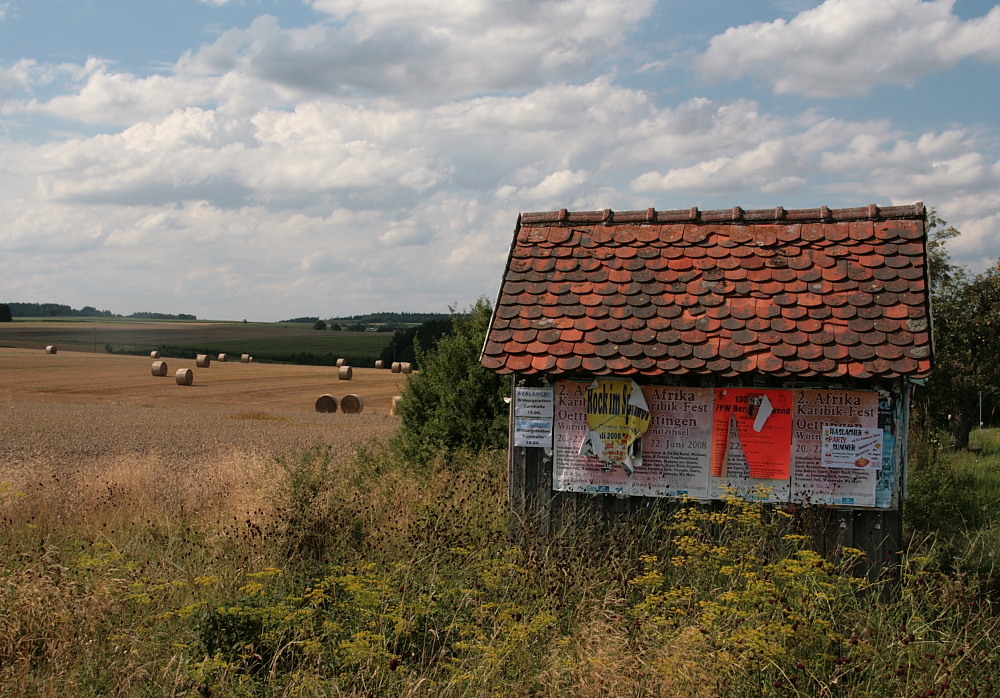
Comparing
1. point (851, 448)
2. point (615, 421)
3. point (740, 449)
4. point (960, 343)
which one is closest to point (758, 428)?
point (740, 449)

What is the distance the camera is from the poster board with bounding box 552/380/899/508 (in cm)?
739

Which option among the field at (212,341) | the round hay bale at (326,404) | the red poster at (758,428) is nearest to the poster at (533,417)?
the red poster at (758,428)

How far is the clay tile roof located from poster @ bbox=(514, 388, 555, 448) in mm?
330

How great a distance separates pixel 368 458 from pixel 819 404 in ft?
23.7

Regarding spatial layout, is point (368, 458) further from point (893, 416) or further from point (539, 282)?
point (893, 416)

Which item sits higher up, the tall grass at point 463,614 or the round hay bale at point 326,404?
the tall grass at point 463,614

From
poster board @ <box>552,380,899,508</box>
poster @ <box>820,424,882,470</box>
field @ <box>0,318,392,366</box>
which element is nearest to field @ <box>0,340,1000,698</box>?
poster board @ <box>552,380,899,508</box>

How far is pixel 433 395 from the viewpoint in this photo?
12.6m

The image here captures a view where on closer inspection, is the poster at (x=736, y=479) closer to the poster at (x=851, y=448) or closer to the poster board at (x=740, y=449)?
the poster board at (x=740, y=449)

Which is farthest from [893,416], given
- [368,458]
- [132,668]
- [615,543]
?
[368,458]

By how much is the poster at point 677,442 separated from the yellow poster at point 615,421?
0.31ft

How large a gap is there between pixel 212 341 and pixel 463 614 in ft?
258

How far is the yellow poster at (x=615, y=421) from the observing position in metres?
7.78

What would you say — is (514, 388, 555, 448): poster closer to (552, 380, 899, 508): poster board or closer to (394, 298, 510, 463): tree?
(552, 380, 899, 508): poster board
